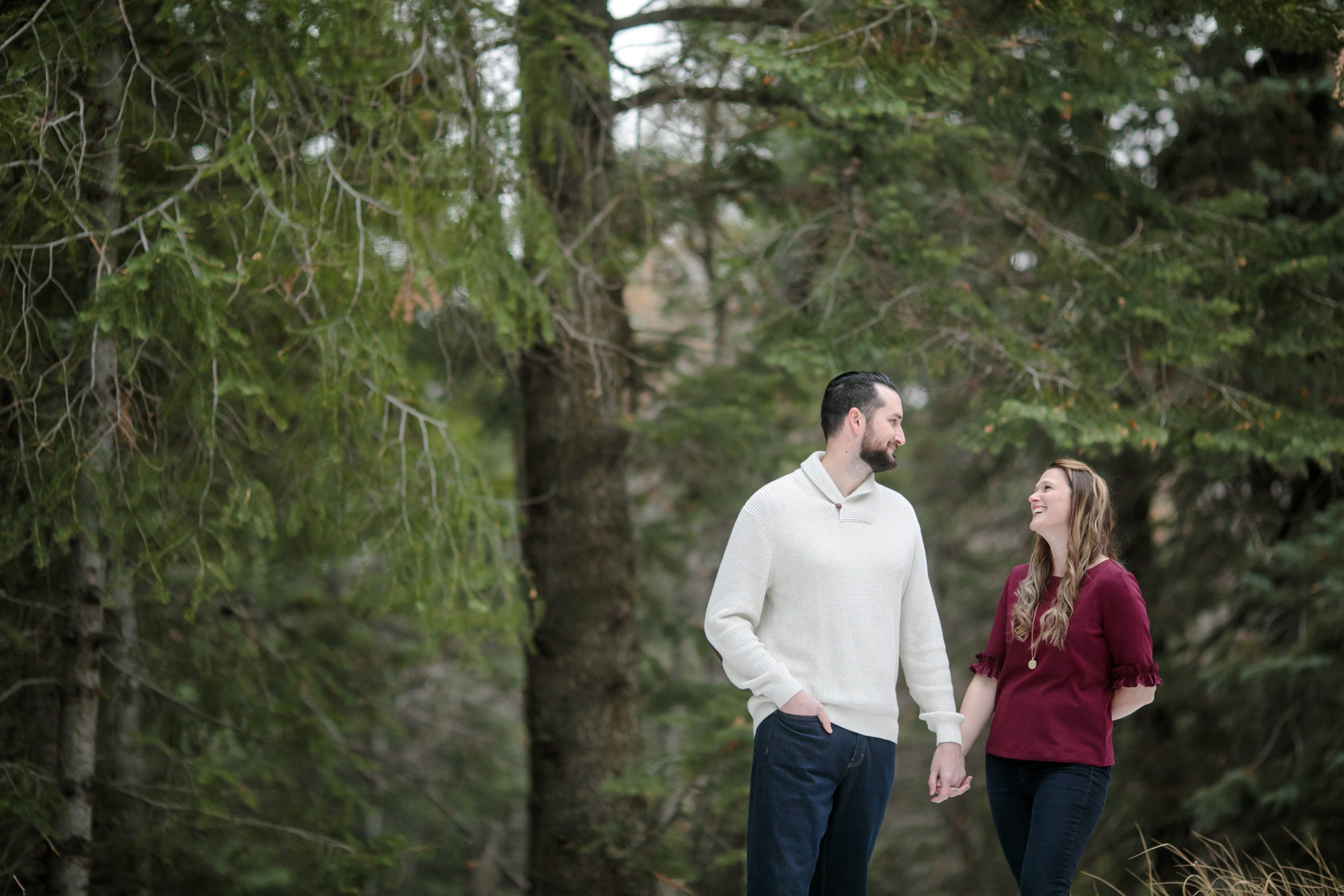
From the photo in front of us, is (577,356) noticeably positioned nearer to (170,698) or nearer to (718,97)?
(718,97)

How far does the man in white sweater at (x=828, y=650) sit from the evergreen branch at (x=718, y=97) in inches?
156

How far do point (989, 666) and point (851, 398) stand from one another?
1.04m

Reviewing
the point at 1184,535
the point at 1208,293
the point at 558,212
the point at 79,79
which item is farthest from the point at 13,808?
the point at 1184,535

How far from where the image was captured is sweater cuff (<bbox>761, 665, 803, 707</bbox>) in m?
2.87

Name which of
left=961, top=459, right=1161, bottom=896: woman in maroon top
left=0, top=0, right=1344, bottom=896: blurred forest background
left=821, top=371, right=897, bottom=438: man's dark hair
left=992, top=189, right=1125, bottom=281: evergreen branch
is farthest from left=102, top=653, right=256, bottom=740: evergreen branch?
left=992, top=189, right=1125, bottom=281: evergreen branch

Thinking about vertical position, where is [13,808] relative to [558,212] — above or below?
below

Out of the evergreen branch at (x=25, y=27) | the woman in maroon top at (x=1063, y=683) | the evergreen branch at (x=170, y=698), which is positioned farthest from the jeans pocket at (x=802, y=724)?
the evergreen branch at (x=170, y=698)

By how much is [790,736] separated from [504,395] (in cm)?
621

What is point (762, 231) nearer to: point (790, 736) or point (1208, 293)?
point (1208, 293)

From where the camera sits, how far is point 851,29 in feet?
15.9

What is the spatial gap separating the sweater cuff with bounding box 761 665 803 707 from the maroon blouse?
68 centimetres

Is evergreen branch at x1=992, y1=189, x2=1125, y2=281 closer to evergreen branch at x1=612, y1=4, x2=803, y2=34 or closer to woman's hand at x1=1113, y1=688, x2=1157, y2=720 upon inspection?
evergreen branch at x1=612, y1=4, x2=803, y2=34

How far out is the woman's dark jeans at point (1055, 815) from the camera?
2998 mm

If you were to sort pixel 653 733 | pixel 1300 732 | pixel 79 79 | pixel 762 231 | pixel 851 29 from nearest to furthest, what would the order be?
pixel 79 79
pixel 851 29
pixel 1300 732
pixel 762 231
pixel 653 733
